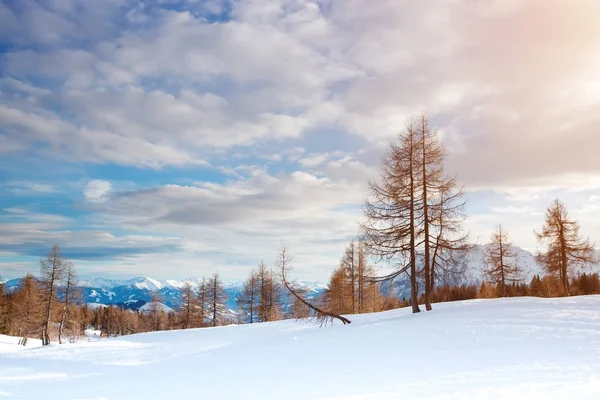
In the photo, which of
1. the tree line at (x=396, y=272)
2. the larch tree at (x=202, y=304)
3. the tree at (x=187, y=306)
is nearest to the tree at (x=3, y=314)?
the tree line at (x=396, y=272)

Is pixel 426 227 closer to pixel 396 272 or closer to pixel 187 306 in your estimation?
pixel 396 272

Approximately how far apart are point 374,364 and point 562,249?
1192 inches

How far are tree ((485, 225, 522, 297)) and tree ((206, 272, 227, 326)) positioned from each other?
30696mm

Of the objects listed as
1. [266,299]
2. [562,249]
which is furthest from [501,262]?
[266,299]

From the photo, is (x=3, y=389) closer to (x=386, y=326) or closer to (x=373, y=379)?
(x=373, y=379)

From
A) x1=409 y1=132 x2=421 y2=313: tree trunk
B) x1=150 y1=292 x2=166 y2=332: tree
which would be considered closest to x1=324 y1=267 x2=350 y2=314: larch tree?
x1=409 y1=132 x2=421 y2=313: tree trunk

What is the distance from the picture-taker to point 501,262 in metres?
40.6

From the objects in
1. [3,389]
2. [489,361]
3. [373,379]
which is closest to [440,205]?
[489,361]

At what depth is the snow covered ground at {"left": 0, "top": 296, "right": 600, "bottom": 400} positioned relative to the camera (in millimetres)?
9734

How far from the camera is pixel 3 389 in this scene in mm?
13172

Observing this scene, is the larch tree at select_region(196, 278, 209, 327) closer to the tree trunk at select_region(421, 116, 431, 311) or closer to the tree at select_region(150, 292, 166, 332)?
the tree at select_region(150, 292, 166, 332)

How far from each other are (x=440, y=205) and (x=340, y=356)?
11413 millimetres

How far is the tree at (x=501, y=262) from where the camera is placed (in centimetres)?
4038

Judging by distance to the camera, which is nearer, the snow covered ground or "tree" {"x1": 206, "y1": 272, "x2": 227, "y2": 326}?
the snow covered ground
